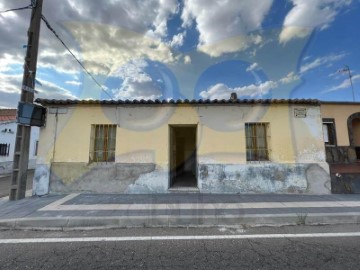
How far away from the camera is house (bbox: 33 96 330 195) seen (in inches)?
269

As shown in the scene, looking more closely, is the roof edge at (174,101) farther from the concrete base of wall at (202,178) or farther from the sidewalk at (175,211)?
the sidewalk at (175,211)

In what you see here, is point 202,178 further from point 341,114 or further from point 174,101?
point 341,114

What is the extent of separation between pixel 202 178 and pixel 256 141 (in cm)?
246

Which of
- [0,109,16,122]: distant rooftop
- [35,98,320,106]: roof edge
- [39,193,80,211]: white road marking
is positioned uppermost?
[0,109,16,122]: distant rooftop

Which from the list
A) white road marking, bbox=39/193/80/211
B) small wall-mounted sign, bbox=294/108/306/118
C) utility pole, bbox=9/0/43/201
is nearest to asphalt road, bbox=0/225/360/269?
white road marking, bbox=39/193/80/211

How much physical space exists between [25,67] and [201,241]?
7.39 m

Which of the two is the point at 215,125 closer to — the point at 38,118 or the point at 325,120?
the point at 38,118

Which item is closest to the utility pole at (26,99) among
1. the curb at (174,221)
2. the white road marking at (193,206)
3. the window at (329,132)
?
the white road marking at (193,206)

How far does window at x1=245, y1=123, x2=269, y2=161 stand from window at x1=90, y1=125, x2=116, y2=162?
495 cm

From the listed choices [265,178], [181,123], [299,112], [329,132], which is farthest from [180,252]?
[329,132]

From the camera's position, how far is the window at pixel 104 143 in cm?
727

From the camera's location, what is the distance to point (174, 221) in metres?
4.45

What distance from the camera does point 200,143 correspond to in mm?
7008

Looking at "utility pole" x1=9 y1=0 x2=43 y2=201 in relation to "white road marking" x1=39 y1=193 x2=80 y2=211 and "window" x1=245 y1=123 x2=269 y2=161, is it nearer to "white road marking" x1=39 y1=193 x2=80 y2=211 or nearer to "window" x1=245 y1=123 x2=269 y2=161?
"white road marking" x1=39 y1=193 x2=80 y2=211
